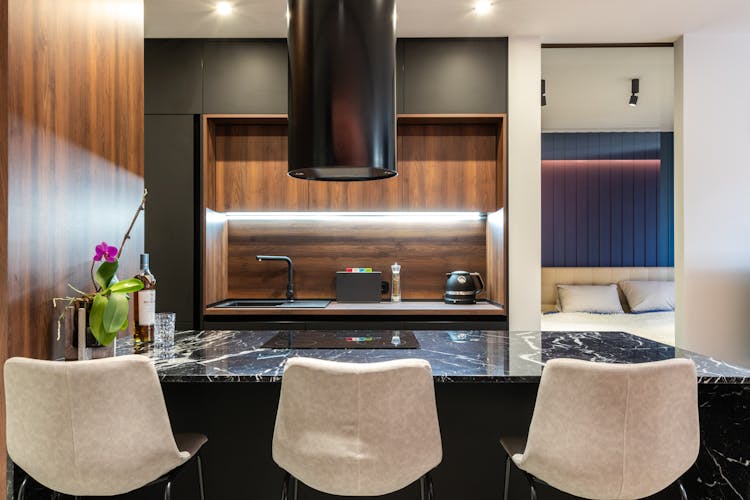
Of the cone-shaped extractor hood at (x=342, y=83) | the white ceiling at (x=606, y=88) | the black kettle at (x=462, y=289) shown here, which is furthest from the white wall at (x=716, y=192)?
the cone-shaped extractor hood at (x=342, y=83)

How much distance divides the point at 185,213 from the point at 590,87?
3.54m

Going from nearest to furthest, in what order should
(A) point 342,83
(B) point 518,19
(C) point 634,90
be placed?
(A) point 342,83, (B) point 518,19, (C) point 634,90

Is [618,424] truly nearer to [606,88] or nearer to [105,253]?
[105,253]

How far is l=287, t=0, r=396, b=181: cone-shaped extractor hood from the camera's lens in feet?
6.75

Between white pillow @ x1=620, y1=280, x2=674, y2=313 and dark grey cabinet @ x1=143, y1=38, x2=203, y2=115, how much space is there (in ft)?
14.1

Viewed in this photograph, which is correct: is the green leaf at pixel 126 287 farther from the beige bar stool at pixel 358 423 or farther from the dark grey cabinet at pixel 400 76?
the dark grey cabinet at pixel 400 76

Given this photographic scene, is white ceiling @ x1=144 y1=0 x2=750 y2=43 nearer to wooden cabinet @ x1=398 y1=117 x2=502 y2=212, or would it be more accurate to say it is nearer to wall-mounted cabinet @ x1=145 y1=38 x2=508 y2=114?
wall-mounted cabinet @ x1=145 y1=38 x2=508 y2=114

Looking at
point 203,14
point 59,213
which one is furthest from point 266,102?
point 59,213

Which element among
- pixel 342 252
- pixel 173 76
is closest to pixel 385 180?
pixel 342 252

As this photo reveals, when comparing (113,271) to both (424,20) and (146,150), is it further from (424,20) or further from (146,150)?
(424,20)

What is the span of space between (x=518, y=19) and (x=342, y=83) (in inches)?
72.5

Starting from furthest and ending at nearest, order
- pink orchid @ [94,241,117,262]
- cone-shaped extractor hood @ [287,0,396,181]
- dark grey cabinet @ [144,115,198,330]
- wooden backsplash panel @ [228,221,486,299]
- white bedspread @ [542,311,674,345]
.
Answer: white bedspread @ [542,311,674,345] < wooden backsplash panel @ [228,221,486,299] < dark grey cabinet @ [144,115,198,330] < cone-shaped extractor hood @ [287,0,396,181] < pink orchid @ [94,241,117,262]

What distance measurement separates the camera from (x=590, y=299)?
5.16 metres

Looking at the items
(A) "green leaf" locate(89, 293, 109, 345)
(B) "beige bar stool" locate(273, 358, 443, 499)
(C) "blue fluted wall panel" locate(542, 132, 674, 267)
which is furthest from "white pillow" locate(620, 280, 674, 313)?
(A) "green leaf" locate(89, 293, 109, 345)
